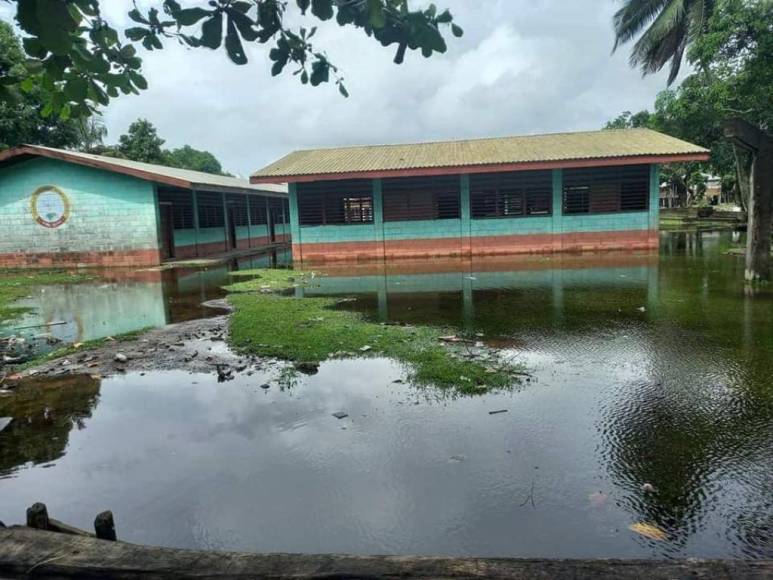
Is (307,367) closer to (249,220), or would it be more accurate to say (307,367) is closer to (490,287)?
(490,287)

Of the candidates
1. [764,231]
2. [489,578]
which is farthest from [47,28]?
[764,231]

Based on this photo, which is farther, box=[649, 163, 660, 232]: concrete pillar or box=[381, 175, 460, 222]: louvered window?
box=[381, 175, 460, 222]: louvered window

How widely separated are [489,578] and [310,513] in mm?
1634

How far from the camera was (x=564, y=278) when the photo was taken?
1412cm

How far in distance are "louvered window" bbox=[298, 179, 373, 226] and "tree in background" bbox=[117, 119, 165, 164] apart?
1032 inches

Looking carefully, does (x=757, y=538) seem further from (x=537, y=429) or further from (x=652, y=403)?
(x=652, y=403)

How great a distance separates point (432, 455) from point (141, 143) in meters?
44.8

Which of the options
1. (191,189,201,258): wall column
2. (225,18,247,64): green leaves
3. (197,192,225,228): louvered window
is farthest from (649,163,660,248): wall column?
(225,18,247,64): green leaves

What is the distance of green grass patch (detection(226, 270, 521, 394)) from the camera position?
6.09m

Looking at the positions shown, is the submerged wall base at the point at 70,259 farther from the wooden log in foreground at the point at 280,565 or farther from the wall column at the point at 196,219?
the wooden log in foreground at the point at 280,565

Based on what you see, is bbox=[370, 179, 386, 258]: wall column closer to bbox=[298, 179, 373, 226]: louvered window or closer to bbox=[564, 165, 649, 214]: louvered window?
bbox=[298, 179, 373, 226]: louvered window

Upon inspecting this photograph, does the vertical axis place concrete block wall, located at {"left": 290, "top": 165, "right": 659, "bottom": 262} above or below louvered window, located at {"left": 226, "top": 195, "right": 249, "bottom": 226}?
below

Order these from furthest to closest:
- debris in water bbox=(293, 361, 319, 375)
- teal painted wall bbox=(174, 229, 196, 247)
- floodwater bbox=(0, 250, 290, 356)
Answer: teal painted wall bbox=(174, 229, 196, 247) → floodwater bbox=(0, 250, 290, 356) → debris in water bbox=(293, 361, 319, 375)

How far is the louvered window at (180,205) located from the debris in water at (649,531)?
73.2ft
